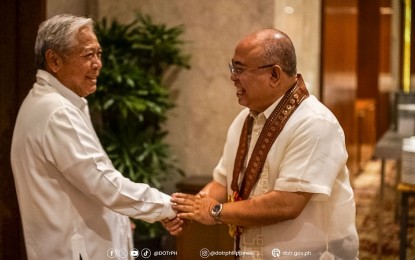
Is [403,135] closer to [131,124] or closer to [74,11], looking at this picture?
[131,124]

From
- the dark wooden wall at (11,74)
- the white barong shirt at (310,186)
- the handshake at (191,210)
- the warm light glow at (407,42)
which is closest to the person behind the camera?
the white barong shirt at (310,186)

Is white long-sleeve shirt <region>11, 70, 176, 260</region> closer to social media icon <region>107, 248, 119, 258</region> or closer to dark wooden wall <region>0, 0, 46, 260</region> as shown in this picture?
social media icon <region>107, 248, 119, 258</region>

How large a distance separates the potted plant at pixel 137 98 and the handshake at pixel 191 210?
4.55 feet

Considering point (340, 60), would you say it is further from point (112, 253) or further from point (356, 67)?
point (112, 253)

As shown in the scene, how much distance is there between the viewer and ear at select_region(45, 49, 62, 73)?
252cm

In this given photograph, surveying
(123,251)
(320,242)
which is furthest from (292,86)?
(123,251)

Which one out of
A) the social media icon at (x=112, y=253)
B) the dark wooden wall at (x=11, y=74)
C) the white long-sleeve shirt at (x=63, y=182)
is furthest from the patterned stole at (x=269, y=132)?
the dark wooden wall at (x=11, y=74)

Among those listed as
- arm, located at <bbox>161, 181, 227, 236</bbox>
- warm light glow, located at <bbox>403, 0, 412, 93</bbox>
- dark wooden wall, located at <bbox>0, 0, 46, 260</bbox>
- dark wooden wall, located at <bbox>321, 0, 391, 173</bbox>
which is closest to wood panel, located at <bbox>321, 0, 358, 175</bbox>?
dark wooden wall, located at <bbox>321, 0, 391, 173</bbox>

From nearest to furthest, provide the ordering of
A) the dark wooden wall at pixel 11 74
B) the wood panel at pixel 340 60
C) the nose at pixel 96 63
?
the nose at pixel 96 63
the dark wooden wall at pixel 11 74
the wood panel at pixel 340 60

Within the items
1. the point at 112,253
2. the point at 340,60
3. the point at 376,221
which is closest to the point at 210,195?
the point at 112,253

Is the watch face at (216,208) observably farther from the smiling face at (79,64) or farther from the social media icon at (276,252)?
the smiling face at (79,64)

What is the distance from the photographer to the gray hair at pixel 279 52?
2285 millimetres

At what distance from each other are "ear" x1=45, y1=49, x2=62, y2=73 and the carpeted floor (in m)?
3.52

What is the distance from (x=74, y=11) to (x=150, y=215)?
1.90 metres
